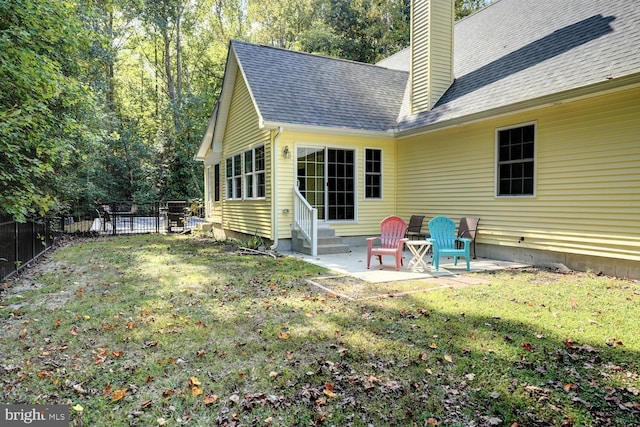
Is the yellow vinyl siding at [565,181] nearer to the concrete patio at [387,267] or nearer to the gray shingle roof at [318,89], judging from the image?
the concrete patio at [387,267]

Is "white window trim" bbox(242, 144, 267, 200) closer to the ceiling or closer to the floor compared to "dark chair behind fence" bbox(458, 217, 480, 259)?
closer to the ceiling

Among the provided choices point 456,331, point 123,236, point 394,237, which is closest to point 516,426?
point 456,331

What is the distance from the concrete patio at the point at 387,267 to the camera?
664 centimetres

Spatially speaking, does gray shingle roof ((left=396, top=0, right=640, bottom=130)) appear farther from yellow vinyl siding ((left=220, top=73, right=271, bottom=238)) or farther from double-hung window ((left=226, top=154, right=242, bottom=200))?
double-hung window ((left=226, top=154, right=242, bottom=200))

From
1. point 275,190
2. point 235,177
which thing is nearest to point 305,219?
point 275,190

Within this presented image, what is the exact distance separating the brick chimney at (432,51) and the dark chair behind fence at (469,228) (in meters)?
3.23

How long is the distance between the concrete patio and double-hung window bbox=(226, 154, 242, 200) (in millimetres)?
4345

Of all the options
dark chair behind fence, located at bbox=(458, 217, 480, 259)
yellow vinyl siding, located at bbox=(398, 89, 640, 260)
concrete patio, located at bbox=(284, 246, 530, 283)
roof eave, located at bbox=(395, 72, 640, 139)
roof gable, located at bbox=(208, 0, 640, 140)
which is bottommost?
concrete patio, located at bbox=(284, 246, 530, 283)

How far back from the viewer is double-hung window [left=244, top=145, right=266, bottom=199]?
1074cm

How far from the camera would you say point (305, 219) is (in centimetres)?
948

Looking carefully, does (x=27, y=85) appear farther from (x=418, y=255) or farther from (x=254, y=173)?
(x=254, y=173)

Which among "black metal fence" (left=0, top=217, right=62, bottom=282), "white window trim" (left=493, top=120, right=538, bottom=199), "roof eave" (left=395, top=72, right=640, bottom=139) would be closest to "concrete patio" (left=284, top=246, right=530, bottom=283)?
"white window trim" (left=493, top=120, right=538, bottom=199)

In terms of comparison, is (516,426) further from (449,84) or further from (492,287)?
(449,84)

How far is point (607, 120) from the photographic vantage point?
6.45 m
